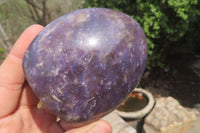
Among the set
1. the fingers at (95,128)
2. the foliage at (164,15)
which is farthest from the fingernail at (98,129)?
the foliage at (164,15)

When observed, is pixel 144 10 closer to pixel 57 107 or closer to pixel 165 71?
pixel 165 71

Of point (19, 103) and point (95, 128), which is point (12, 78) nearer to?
point (19, 103)

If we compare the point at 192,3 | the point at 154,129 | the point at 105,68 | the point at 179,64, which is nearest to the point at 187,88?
the point at 179,64

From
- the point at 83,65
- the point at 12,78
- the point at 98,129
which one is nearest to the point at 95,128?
the point at 98,129

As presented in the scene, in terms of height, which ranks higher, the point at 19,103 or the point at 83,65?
the point at 83,65

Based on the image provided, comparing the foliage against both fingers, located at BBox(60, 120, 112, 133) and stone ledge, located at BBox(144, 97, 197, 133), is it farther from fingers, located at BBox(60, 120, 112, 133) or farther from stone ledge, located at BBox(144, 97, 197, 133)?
fingers, located at BBox(60, 120, 112, 133)

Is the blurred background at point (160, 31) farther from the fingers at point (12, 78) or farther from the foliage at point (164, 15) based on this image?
the fingers at point (12, 78)
